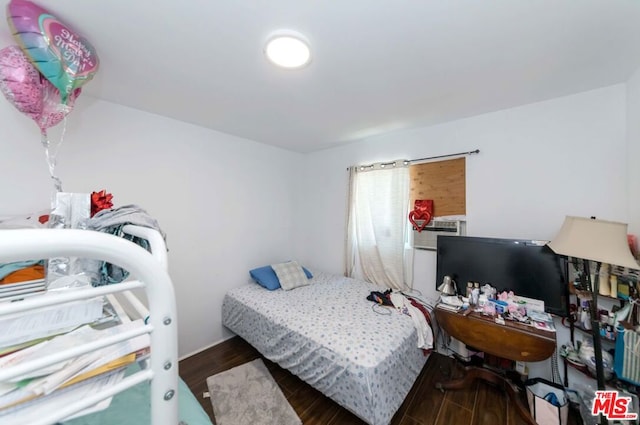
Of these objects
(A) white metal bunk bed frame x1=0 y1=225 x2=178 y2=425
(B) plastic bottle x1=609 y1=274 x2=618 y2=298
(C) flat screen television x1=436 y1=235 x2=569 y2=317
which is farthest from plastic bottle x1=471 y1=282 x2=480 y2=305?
(A) white metal bunk bed frame x1=0 y1=225 x2=178 y2=425

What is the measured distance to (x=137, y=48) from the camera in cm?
135

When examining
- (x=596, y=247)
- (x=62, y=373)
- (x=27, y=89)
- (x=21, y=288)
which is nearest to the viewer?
(x=62, y=373)

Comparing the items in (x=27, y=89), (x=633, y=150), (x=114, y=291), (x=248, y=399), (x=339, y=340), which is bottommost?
(x=248, y=399)

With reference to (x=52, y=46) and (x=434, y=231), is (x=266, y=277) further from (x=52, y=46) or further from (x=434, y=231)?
(x=52, y=46)

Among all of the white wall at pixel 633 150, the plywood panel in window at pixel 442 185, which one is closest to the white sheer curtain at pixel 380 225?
the plywood panel in window at pixel 442 185

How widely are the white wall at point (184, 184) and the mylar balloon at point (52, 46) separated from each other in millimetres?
677

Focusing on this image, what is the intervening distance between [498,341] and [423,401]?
735 mm

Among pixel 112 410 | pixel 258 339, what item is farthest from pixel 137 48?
pixel 258 339

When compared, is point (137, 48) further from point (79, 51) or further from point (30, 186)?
point (30, 186)

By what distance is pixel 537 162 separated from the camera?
194 centimetres

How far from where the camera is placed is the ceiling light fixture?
1.25 meters

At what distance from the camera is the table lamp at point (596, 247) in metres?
1.31

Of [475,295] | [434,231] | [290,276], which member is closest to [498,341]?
[475,295]
